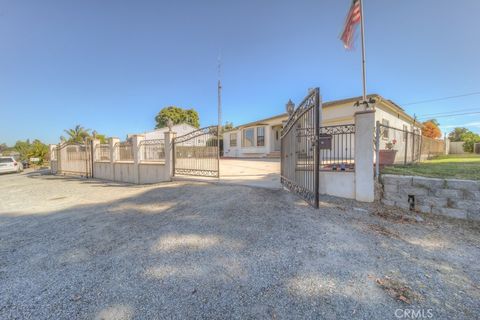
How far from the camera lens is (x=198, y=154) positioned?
793 centimetres

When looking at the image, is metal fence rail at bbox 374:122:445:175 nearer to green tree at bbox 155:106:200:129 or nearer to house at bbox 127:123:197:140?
house at bbox 127:123:197:140

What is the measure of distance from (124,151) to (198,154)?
18.3ft

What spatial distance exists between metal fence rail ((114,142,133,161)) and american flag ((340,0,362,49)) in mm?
11672

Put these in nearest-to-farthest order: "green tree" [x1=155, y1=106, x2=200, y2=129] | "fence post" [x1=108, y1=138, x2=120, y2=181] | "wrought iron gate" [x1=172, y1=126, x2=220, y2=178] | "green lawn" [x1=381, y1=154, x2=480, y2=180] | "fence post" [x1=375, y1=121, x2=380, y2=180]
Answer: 1. "green lawn" [x1=381, y1=154, x2=480, y2=180]
2. "fence post" [x1=375, y1=121, x2=380, y2=180]
3. "wrought iron gate" [x1=172, y1=126, x2=220, y2=178]
4. "fence post" [x1=108, y1=138, x2=120, y2=181]
5. "green tree" [x1=155, y1=106, x2=200, y2=129]

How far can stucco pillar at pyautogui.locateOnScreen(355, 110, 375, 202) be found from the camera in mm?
4438

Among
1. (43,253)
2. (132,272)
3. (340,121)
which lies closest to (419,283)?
(132,272)

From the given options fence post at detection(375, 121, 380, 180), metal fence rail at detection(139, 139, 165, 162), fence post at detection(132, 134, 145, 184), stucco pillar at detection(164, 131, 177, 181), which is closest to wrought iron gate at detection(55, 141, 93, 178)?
fence post at detection(132, 134, 145, 184)

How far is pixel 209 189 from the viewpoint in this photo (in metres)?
6.05

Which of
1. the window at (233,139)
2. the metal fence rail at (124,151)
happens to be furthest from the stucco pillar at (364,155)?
the window at (233,139)

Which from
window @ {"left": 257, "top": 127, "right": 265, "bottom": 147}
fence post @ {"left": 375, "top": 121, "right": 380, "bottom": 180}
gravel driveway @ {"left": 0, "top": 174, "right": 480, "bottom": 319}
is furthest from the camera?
window @ {"left": 257, "top": 127, "right": 265, "bottom": 147}

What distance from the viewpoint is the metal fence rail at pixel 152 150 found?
8949 millimetres

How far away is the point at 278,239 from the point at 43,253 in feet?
11.6

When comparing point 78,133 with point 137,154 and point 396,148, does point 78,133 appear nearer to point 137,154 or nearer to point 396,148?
point 137,154

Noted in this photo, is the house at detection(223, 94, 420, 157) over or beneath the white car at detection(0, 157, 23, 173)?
over
